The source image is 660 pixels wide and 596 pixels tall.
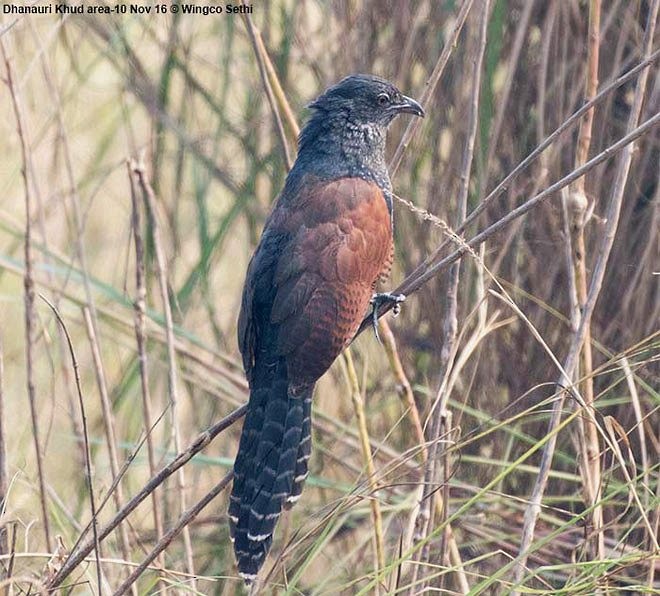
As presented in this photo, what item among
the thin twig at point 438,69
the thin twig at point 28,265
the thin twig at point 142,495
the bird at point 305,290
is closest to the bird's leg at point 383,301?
the bird at point 305,290

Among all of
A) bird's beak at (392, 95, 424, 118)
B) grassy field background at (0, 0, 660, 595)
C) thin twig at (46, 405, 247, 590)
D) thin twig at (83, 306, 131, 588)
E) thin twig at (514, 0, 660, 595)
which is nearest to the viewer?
thin twig at (46, 405, 247, 590)

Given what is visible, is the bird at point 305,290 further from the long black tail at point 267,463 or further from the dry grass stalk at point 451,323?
the dry grass stalk at point 451,323

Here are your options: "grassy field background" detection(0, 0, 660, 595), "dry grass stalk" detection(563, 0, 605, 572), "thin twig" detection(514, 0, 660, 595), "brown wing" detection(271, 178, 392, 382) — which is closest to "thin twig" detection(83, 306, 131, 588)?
"grassy field background" detection(0, 0, 660, 595)

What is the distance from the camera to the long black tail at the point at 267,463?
1.95 meters

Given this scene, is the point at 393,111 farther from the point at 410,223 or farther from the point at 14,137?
the point at 14,137

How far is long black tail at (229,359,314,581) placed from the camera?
1.95m

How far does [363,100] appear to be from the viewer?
2.62 metres

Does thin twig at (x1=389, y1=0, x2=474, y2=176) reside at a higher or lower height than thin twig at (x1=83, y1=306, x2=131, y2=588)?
higher

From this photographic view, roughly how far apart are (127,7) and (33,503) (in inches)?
61.4

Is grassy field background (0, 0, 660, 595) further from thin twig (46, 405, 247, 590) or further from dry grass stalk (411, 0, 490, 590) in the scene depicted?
thin twig (46, 405, 247, 590)

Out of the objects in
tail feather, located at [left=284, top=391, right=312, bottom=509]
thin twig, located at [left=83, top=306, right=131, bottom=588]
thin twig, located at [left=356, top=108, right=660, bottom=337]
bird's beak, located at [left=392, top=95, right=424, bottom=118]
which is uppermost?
bird's beak, located at [left=392, top=95, right=424, bottom=118]

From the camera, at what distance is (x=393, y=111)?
266cm

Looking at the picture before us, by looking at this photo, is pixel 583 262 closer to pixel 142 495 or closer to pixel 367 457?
pixel 367 457

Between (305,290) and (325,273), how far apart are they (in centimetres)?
6
